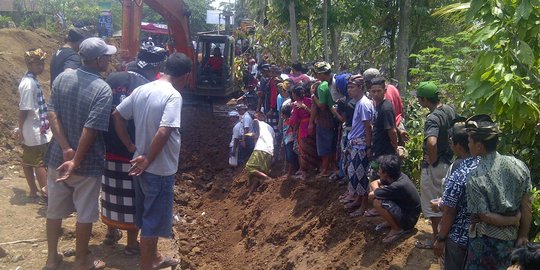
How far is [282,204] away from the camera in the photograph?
8.27 m

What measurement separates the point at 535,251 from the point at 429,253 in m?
2.32

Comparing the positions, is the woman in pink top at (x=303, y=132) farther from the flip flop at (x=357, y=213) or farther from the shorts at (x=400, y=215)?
the shorts at (x=400, y=215)

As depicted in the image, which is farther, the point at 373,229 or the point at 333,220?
the point at 333,220

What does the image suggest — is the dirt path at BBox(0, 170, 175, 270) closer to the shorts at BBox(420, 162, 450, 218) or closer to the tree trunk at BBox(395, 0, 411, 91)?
the shorts at BBox(420, 162, 450, 218)

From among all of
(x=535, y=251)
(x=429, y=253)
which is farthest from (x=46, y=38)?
(x=535, y=251)

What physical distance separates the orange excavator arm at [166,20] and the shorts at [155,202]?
23.2 feet

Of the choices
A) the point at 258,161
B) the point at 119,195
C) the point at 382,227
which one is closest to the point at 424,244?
the point at 382,227

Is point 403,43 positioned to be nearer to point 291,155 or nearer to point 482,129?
point 291,155

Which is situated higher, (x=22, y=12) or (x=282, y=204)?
(x=22, y=12)

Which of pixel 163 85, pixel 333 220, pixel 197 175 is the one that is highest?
pixel 163 85

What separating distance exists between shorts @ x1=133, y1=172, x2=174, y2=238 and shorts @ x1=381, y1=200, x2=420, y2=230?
214cm

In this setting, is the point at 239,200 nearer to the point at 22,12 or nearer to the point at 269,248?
the point at 269,248

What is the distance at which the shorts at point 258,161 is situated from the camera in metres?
9.41

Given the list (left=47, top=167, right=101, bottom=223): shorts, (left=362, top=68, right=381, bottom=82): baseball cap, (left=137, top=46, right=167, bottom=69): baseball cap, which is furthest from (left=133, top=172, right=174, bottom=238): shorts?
(left=362, top=68, right=381, bottom=82): baseball cap
